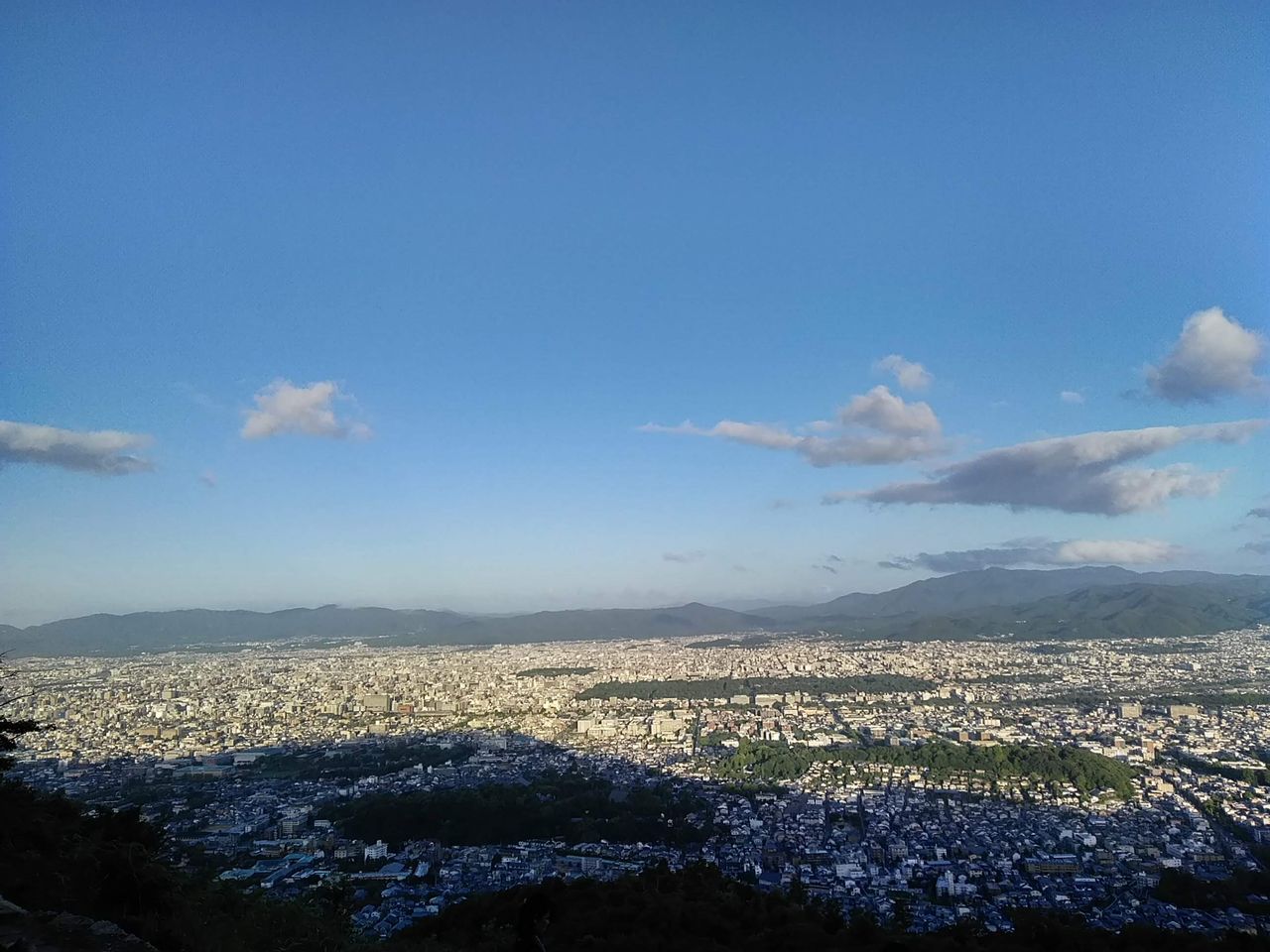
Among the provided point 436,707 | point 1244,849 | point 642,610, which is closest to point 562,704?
point 436,707

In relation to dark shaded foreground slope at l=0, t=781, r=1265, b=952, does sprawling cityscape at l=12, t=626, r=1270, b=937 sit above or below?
below

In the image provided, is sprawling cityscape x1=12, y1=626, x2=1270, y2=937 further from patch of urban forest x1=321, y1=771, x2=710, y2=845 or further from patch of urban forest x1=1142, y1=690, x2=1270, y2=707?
patch of urban forest x1=1142, y1=690, x2=1270, y2=707

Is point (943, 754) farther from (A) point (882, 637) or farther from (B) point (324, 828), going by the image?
(A) point (882, 637)

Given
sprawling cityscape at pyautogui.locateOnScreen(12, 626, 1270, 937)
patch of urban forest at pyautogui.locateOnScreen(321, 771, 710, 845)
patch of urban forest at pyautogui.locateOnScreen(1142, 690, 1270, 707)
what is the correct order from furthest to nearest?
1. patch of urban forest at pyautogui.locateOnScreen(1142, 690, 1270, 707)
2. patch of urban forest at pyautogui.locateOnScreen(321, 771, 710, 845)
3. sprawling cityscape at pyautogui.locateOnScreen(12, 626, 1270, 937)

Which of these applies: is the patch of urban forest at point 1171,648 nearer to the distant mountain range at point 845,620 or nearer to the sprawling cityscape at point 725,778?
the sprawling cityscape at point 725,778

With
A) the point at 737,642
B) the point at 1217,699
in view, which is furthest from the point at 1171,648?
the point at 737,642

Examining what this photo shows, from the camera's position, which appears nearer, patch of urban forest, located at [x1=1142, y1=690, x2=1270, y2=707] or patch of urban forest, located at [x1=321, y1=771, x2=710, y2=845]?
patch of urban forest, located at [x1=321, y1=771, x2=710, y2=845]

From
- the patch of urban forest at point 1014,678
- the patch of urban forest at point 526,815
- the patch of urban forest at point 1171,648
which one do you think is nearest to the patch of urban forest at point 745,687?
the patch of urban forest at point 1014,678

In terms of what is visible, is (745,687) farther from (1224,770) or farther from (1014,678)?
(1224,770)

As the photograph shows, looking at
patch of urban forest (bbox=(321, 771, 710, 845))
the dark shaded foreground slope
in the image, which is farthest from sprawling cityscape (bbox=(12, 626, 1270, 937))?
the dark shaded foreground slope
